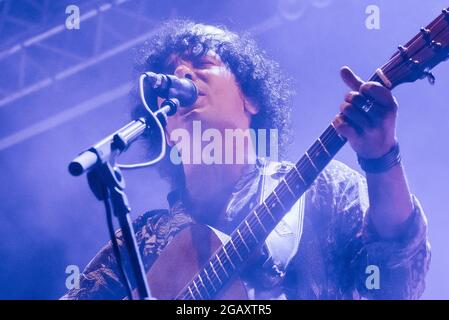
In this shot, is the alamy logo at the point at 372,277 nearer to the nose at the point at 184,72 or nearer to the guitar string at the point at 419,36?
the guitar string at the point at 419,36

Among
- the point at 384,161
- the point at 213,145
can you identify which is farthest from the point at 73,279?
the point at 384,161

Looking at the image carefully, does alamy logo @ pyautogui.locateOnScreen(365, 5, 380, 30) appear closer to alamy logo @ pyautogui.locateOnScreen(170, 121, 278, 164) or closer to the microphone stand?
alamy logo @ pyautogui.locateOnScreen(170, 121, 278, 164)

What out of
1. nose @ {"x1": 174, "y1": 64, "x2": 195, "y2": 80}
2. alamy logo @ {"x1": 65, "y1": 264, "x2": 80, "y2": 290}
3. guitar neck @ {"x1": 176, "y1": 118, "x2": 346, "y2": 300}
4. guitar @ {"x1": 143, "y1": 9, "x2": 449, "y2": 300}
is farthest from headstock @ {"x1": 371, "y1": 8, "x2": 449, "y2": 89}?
alamy logo @ {"x1": 65, "y1": 264, "x2": 80, "y2": 290}

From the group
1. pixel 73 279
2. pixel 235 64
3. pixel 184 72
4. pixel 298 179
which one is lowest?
pixel 298 179

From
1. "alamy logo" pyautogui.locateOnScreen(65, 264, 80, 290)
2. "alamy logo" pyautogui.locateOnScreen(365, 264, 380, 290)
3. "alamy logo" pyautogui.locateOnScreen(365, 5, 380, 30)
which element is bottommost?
"alamy logo" pyautogui.locateOnScreen(365, 264, 380, 290)

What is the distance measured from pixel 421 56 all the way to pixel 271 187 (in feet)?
1.99

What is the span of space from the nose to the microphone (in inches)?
16.7

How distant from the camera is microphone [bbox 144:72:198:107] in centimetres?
138

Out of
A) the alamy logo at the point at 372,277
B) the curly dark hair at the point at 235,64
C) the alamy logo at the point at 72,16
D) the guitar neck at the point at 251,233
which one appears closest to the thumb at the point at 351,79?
the guitar neck at the point at 251,233

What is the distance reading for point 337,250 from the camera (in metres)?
1.62

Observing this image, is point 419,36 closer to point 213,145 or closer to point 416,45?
point 416,45

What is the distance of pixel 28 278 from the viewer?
2.52 m
